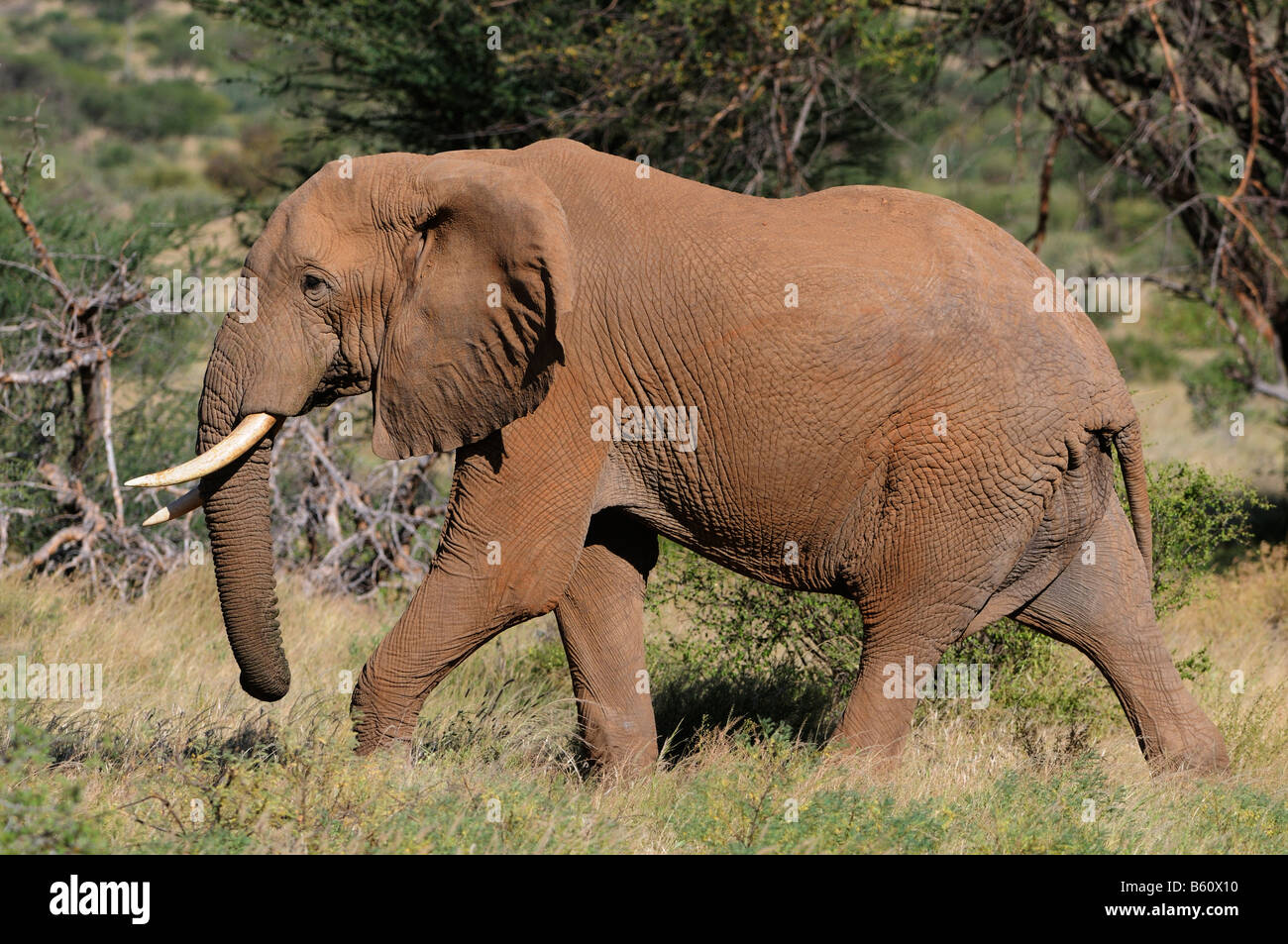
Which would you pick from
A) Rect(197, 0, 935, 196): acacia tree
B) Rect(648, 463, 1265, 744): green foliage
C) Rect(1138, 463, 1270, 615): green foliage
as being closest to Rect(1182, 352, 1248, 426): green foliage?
Rect(197, 0, 935, 196): acacia tree

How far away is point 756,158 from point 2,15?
81.2 metres

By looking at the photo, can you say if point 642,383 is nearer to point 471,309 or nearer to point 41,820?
point 471,309

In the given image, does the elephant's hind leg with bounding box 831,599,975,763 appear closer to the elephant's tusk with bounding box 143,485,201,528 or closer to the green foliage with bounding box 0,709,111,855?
the elephant's tusk with bounding box 143,485,201,528

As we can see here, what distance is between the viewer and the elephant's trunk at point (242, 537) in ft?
17.4

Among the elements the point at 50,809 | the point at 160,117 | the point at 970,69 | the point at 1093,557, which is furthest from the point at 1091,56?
the point at 160,117

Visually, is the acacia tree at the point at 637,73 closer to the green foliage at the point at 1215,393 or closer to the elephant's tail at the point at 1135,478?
the elephant's tail at the point at 1135,478

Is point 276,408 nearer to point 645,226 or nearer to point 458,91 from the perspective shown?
point 645,226

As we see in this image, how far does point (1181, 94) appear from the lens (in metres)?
9.84

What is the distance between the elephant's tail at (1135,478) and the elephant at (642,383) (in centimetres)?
4

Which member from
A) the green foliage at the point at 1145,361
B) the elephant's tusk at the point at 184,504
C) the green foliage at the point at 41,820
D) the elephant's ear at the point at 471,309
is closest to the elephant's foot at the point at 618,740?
the elephant's ear at the point at 471,309

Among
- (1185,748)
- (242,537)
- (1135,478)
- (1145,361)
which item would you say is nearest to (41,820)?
(242,537)

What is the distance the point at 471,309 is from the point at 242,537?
1193mm

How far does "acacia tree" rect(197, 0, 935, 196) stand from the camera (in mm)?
10648

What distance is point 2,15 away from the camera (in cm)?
8056
